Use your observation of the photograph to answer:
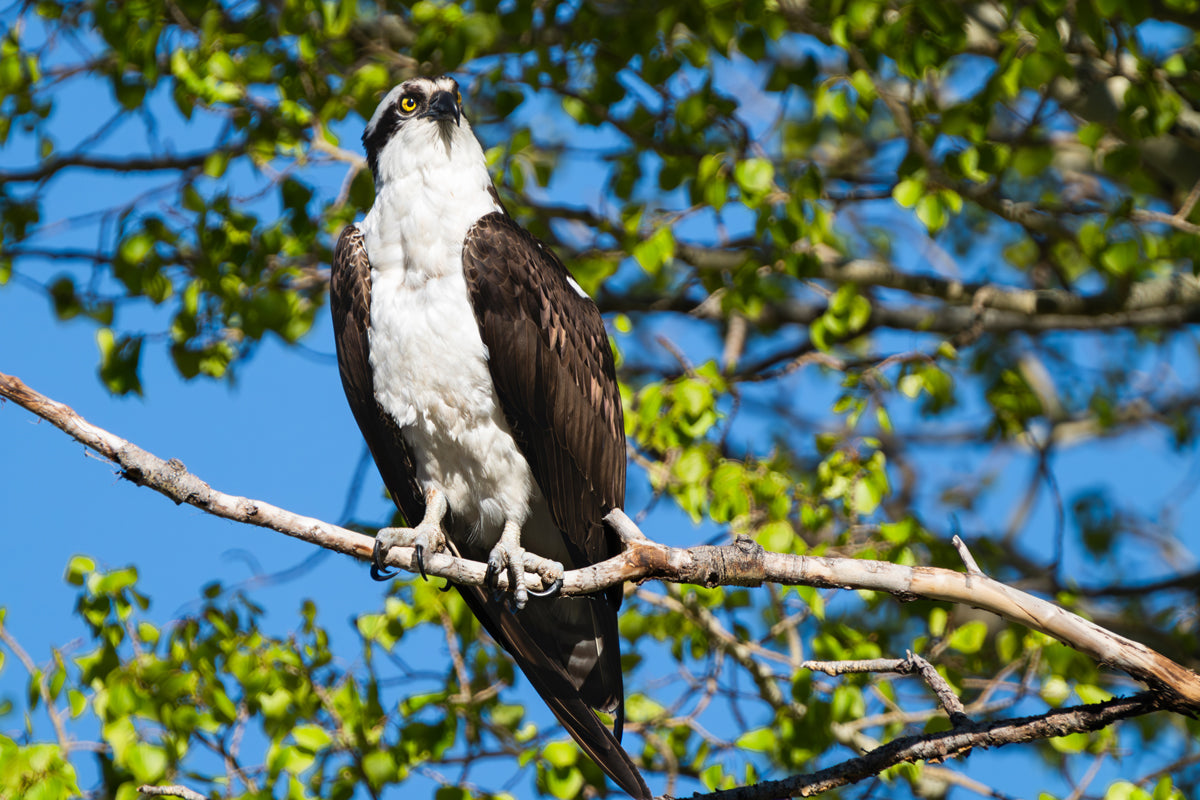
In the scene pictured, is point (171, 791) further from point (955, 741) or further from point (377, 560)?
point (955, 741)

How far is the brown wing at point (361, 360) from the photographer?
171 inches

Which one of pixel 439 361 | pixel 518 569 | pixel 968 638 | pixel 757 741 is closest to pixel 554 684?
pixel 518 569

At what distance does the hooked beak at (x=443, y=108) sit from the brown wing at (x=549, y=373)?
0.52m

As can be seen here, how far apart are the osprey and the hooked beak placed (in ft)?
0.03

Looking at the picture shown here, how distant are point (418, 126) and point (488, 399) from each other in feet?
4.05

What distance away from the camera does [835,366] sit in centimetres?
623

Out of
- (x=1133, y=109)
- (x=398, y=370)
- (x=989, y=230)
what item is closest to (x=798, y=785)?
(x=398, y=370)

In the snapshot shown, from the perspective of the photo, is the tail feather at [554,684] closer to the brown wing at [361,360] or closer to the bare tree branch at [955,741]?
the brown wing at [361,360]

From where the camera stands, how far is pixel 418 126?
4.60 meters

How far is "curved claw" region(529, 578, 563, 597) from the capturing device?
378cm

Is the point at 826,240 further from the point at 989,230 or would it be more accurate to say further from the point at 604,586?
the point at 989,230

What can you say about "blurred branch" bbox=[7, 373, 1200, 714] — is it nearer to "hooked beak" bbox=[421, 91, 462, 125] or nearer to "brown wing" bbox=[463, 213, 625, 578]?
"brown wing" bbox=[463, 213, 625, 578]

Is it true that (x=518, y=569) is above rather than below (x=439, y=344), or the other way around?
below

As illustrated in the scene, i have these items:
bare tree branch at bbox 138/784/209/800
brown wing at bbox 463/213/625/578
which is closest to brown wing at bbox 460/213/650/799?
brown wing at bbox 463/213/625/578
